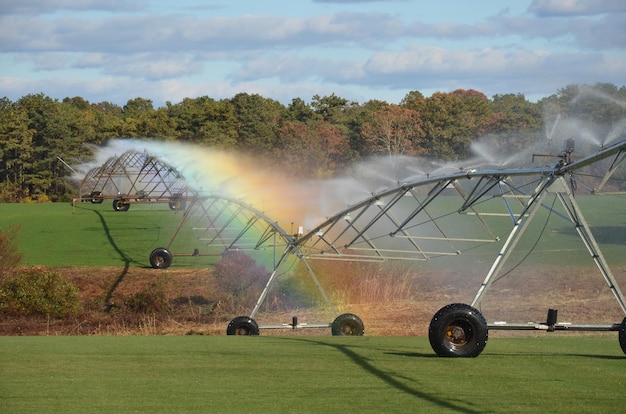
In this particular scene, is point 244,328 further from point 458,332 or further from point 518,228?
point 458,332

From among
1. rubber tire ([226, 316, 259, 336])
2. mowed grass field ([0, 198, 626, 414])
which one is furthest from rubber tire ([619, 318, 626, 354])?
rubber tire ([226, 316, 259, 336])

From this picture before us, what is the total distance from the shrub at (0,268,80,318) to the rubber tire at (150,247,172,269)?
7908 mm

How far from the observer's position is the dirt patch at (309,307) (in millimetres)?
33125

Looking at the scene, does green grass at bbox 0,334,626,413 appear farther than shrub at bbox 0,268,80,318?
No

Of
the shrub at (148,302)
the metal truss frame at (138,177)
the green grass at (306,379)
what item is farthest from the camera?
the metal truss frame at (138,177)

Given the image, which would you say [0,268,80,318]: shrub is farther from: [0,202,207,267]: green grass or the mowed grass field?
the mowed grass field

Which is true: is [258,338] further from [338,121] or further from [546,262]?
[338,121]

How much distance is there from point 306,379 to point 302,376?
0.26 m

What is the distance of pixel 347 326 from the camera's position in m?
24.2

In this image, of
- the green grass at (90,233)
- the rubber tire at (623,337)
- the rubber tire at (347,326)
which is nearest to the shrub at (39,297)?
the green grass at (90,233)

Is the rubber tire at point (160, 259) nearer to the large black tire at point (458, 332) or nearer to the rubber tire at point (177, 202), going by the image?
the rubber tire at point (177, 202)

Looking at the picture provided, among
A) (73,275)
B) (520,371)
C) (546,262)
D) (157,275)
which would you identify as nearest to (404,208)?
(546,262)

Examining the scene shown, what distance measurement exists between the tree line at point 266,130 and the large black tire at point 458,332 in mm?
56845

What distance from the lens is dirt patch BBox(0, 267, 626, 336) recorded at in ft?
109
